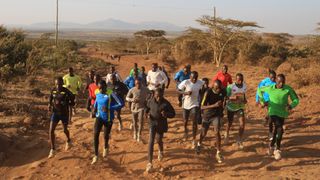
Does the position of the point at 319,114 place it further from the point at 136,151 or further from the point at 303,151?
the point at 136,151

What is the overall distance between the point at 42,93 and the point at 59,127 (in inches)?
254

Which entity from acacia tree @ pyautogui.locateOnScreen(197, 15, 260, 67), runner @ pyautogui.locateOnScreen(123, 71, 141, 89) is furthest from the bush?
runner @ pyautogui.locateOnScreen(123, 71, 141, 89)

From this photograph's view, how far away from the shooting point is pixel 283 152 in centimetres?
849

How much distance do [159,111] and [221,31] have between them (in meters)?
23.7

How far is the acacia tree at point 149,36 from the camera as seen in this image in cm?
4838

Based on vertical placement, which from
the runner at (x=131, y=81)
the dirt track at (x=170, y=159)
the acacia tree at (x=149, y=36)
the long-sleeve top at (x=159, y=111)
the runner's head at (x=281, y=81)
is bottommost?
the dirt track at (x=170, y=159)

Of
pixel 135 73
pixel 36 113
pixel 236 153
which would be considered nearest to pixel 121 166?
pixel 236 153

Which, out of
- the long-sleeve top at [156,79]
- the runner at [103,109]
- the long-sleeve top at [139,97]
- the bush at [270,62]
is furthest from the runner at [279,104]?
the bush at [270,62]

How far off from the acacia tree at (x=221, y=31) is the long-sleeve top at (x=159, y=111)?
23056 mm

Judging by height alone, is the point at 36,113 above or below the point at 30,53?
below

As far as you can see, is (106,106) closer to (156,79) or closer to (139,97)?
(139,97)

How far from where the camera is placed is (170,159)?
812cm

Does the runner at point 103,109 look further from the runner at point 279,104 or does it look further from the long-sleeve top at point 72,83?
the long-sleeve top at point 72,83

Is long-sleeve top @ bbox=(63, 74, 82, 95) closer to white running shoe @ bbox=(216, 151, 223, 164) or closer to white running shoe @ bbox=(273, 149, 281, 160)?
white running shoe @ bbox=(216, 151, 223, 164)
